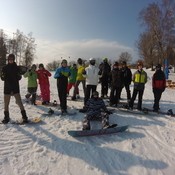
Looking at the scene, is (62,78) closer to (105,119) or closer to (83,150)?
(105,119)

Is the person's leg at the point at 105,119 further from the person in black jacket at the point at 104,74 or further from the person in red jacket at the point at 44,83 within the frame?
the person in black jacket at the point at 104,74

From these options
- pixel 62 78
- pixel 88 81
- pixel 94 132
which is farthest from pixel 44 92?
pixel 94 132

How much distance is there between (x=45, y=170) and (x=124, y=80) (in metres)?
7.02

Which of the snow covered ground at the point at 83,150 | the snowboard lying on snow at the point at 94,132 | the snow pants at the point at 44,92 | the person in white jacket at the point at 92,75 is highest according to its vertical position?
the person in white jacket at the point at 92,75

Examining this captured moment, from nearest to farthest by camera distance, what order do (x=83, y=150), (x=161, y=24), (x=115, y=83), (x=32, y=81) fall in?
(x=83, y=150) → (x=115, y=83) → (x=32, y=81) → (x=161, y=24)

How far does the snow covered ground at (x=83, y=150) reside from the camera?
5.16m

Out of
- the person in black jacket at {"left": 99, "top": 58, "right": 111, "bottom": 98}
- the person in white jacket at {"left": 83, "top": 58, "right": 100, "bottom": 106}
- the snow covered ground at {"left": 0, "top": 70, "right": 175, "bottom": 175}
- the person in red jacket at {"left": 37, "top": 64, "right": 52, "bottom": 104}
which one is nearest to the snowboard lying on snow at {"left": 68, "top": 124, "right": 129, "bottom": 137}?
the snow covered ground at {"left": 0, "top": 70, "right": 175, "bottom": 175}

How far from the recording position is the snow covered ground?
5.16 meters

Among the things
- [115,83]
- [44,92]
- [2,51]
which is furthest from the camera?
[2,51]

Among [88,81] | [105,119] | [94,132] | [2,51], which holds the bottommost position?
[94,132]

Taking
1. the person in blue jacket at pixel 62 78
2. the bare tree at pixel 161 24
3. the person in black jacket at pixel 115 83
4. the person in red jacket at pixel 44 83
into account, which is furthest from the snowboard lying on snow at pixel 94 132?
the bare tree at pixel 161 24

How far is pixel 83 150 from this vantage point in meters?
6.05

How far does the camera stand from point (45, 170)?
505cm

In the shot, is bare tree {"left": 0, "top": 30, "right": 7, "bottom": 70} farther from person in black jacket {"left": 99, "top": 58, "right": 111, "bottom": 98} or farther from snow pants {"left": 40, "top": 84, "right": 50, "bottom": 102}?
snow pants {"left": 40, "top": 84, "right": 50, "bottom": 102}
